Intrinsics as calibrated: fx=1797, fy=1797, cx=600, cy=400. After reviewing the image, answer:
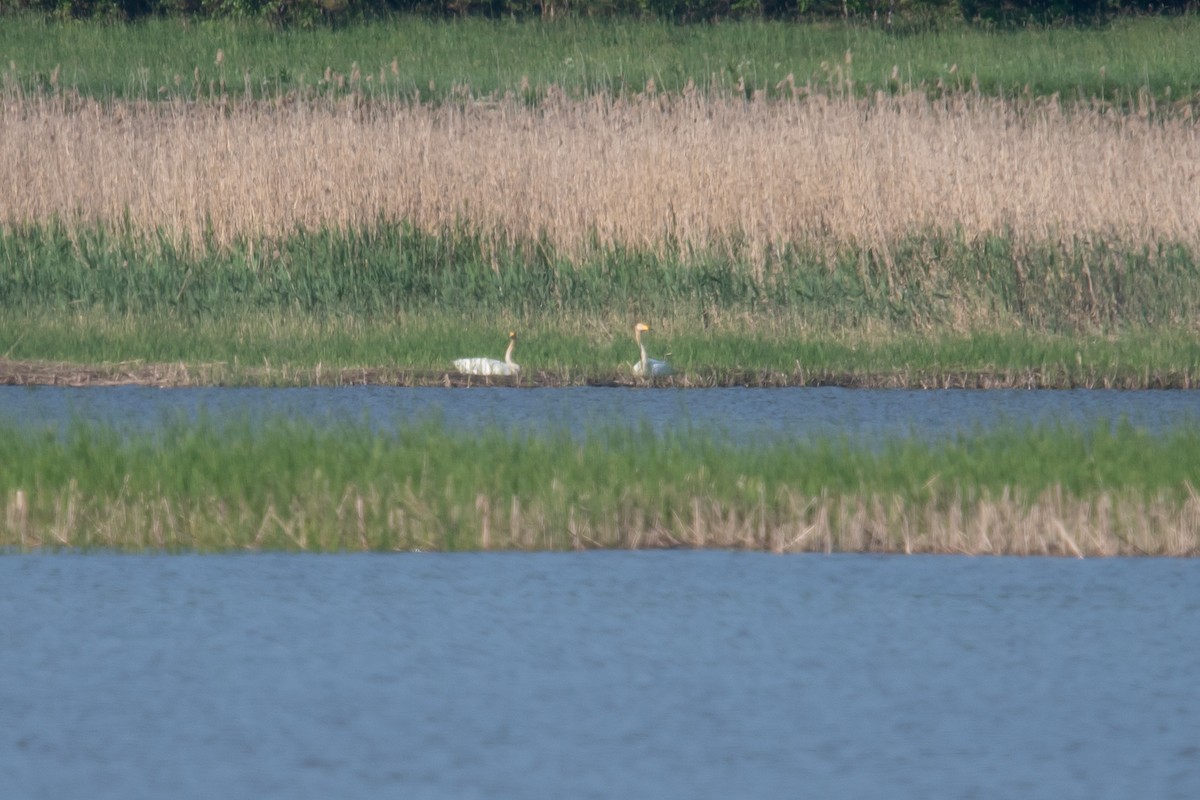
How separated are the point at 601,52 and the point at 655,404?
67.7 ft

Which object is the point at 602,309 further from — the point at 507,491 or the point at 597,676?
the point at 597,676

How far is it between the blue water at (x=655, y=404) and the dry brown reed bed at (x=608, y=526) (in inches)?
99.9

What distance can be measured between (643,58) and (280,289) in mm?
17255

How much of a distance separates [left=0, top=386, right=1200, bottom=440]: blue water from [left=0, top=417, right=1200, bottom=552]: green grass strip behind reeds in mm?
2188

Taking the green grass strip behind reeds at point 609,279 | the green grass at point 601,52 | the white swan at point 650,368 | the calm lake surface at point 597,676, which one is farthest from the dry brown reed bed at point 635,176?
the green grass at point 601,52

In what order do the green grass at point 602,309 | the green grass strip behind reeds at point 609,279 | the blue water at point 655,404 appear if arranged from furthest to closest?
the green grass strip behind reeds at point 609,279
the green grass at point 602,309
the blue water at point 655,404

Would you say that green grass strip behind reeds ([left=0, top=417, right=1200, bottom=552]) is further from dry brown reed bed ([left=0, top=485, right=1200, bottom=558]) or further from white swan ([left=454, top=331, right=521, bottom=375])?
white swan ([left=454, top=331, right=521, bottom=375])

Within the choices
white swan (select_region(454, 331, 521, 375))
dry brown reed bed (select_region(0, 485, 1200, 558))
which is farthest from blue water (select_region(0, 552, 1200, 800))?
white swan (select_region(454, 331, 521, 375))

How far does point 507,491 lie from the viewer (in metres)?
6.69

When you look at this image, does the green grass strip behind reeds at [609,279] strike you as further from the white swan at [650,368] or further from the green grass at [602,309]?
the white swan at [650,368]

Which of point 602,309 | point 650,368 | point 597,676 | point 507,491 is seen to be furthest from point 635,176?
point 597,676

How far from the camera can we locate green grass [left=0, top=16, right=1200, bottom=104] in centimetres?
2667

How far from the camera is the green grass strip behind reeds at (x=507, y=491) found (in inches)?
260

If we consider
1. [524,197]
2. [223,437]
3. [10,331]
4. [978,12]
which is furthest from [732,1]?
[223,437]
